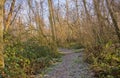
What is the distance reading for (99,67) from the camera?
953 centimetres

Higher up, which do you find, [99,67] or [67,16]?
[67,16]

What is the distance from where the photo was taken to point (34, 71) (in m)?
10.9

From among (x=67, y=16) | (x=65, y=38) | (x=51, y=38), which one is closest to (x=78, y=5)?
(x=65, y=38)

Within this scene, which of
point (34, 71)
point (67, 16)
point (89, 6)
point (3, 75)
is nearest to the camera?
point (3, 75)

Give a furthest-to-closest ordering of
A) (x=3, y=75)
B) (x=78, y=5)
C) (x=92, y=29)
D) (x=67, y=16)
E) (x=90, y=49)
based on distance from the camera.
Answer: (x=67, y=16) → (x=78, y=5) → (x=92, y=29) → (x=90, y=49) → (x=3, y=75)

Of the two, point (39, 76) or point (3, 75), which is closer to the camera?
point (3, 75)

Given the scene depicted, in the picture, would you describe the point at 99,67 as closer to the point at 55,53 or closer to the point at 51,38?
the point at 55,53

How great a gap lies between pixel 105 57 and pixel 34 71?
137 inches

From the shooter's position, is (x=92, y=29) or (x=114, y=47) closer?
(x=114, y=47)

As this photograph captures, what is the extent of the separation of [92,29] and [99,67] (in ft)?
32.4

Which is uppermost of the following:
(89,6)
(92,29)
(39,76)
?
(89,6)

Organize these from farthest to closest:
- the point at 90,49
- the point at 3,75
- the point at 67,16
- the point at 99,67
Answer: the point at 67,16 → the point at 90,49 → the point at 99,67 → the point at 3,75

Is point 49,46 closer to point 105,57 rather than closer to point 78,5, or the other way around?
point 105,57

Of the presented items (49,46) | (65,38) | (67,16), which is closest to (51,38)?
(49,46)
